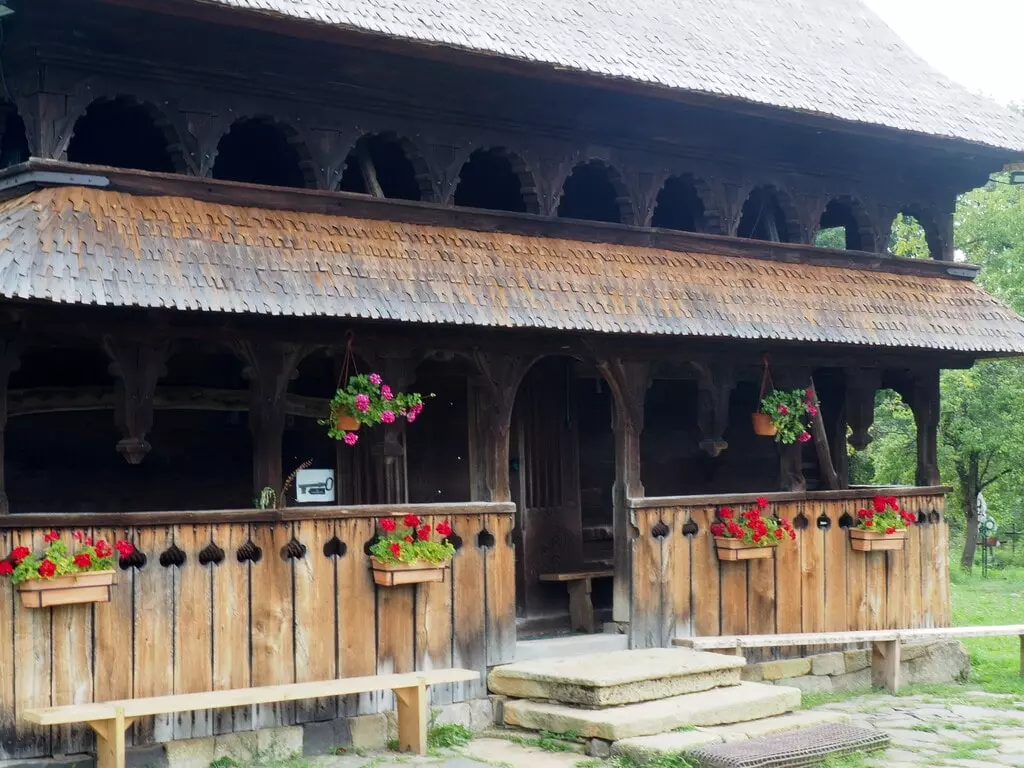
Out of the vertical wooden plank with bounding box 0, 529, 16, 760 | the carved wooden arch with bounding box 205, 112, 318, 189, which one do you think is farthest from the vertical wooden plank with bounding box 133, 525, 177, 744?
the carved wooden arch with bounding box 205, 112, 318, 189

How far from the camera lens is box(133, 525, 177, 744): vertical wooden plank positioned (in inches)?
325

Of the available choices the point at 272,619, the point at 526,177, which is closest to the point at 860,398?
the point at 526,177

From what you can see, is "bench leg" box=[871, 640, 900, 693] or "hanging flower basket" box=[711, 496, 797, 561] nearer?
"hanging flower basket" box=[711, 496, 797, 561]

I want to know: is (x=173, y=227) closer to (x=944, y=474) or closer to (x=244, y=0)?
(x=244, y=0)

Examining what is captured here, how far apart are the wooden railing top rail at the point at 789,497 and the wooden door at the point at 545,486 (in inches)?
54.0

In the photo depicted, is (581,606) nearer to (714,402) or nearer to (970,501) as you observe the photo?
(714,402)

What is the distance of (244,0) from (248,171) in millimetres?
2701

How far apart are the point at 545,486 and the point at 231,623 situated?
4277 millimetres

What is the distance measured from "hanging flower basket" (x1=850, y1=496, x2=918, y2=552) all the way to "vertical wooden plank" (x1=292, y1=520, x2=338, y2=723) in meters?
4.96

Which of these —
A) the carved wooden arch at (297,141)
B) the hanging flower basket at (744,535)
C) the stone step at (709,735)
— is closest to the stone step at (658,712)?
the stone step at (709,735)

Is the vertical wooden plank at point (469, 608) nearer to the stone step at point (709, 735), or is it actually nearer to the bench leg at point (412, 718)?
the bench leg at point (412, 718)

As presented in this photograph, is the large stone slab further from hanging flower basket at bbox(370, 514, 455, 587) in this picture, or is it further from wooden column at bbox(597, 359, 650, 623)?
hanging flower basket at bbox(370, 514, 455, 587)

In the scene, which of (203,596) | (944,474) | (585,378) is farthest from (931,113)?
(944,474)

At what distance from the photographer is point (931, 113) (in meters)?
12.1
